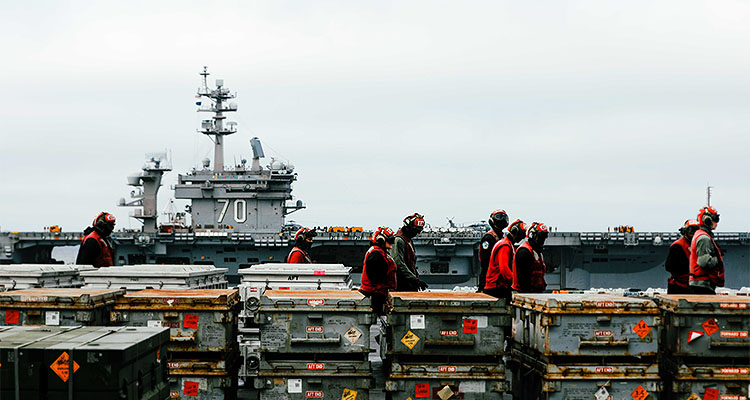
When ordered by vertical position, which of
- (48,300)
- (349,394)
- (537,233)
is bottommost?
(349,394)

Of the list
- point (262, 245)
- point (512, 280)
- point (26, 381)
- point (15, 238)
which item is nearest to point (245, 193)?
point (262, 245)

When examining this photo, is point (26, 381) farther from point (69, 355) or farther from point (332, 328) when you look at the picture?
point (332, 328)

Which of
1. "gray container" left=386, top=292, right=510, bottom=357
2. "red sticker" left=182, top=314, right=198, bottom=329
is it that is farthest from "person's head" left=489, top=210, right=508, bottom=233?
"red sticker" left=182, top=314, right=198, bottom=329

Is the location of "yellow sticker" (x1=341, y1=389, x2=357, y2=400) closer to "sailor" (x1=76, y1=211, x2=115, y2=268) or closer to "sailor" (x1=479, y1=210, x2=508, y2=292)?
"sailor" (x1=479, y1=210, x2=508, y2=292)

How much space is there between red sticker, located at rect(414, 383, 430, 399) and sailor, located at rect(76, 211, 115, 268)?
258 inches

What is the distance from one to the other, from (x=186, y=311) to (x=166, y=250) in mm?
29626

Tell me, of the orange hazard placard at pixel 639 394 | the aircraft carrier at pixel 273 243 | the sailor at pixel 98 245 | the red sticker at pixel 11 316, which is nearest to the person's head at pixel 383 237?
the orange hazard placard at pixel 639 394

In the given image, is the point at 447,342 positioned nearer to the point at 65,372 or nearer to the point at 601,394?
the point at 601,394

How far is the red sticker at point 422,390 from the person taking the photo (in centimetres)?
718

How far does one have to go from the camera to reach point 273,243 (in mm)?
34562

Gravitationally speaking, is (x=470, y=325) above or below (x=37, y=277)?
below

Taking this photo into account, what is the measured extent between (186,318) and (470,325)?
9.55 ft

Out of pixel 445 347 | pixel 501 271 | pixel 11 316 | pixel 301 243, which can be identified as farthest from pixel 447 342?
pixel 301 243

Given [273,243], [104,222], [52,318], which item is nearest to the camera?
[52,318]
